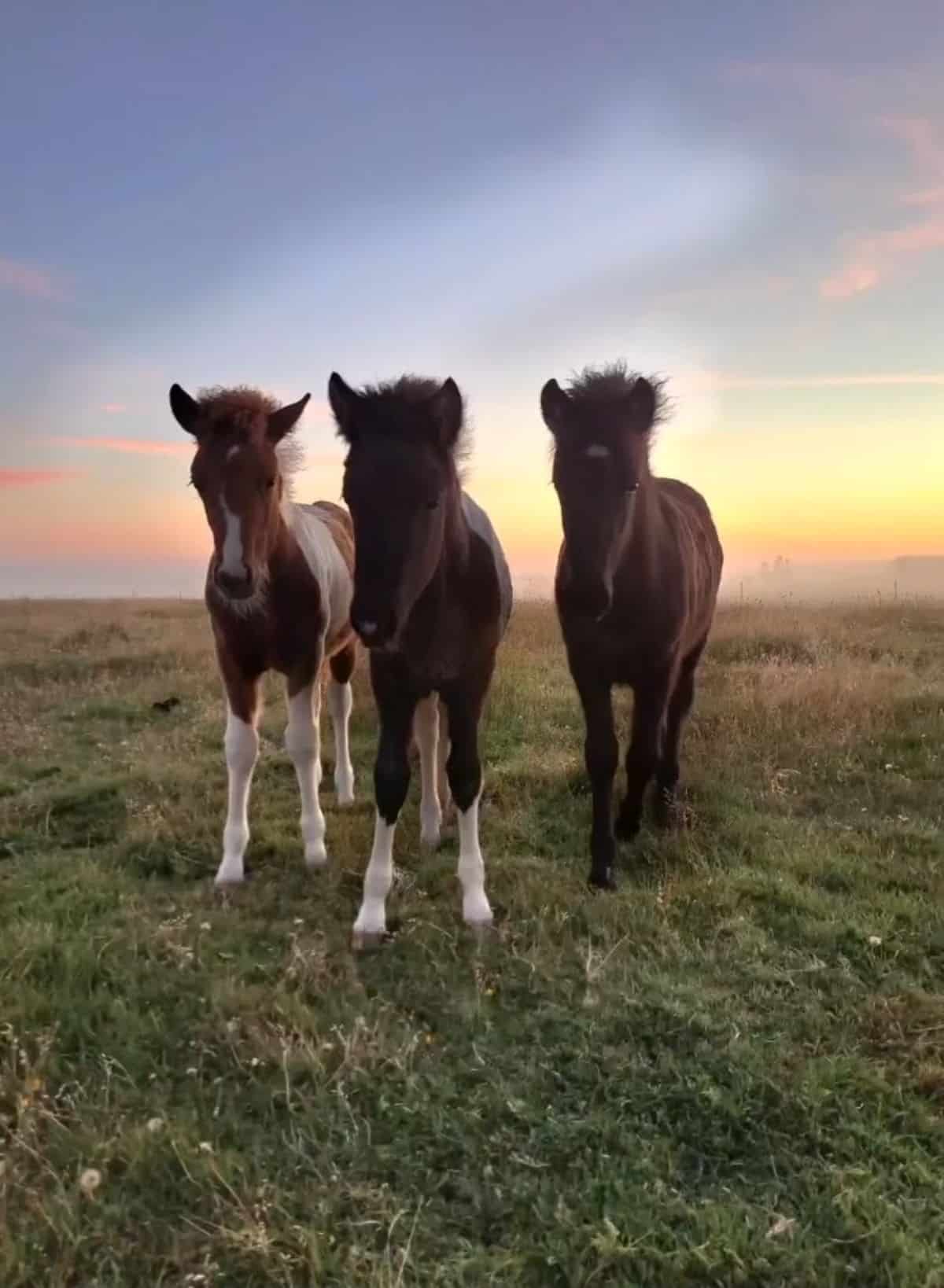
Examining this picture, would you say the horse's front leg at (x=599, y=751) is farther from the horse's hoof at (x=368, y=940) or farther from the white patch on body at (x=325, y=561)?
the white patch on body at (x=325, y=561)

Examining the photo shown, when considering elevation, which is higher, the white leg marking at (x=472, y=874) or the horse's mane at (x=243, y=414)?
the horse's mane at (x=243, y=414)

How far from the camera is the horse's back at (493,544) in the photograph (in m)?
5.15

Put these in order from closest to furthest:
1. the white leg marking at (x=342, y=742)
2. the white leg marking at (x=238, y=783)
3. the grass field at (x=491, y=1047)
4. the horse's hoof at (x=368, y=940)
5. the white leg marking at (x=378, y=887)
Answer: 1. the grass field at (x=491, y=1047)
2. the horse's hoof at (x=368, y=940)
3. the white leg marking at (x=378, y=887)
4. the white leg marking at (x=238, y=783)
5. the white leg marking at (x=342, y=742)

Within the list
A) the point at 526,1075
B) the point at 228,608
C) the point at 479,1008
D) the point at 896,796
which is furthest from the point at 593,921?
the point at 896,796

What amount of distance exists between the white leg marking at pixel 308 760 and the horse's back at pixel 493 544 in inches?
50.1

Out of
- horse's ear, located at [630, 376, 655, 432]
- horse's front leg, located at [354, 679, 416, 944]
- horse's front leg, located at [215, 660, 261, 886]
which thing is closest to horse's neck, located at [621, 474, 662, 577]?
horse's ear, located at [630, 376, 655, 432]

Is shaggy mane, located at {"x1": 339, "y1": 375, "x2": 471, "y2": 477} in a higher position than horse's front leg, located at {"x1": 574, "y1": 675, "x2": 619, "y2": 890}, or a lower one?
higher

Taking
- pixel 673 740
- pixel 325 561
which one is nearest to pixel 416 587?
pixel 325 561

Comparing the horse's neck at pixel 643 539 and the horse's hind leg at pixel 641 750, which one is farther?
the horse's hind leg at pixel 641 750

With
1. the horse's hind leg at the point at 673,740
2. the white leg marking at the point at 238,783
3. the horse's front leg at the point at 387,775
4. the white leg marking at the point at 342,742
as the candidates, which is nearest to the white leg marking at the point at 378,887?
the horse's front leg at the point at 387,775

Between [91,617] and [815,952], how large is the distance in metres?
20.2

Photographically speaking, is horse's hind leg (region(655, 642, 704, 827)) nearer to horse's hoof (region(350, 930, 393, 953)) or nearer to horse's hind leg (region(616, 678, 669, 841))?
horse's hind leg (region(616, 678, 669, 841))

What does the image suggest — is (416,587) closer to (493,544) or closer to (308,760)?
(493,544)

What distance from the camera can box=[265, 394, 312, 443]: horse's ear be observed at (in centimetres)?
512
